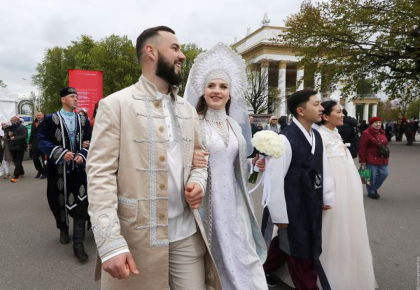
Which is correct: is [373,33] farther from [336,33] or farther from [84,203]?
[84,203]

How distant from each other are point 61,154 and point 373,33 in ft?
62.0

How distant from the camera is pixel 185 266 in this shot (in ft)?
5.94

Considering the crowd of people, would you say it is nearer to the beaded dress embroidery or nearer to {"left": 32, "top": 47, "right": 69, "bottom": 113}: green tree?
the beaded dress embroidery

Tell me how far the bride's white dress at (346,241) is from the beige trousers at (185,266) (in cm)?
160

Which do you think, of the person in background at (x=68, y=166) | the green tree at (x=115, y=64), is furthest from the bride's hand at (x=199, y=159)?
the green tree at (x=115, y=64)

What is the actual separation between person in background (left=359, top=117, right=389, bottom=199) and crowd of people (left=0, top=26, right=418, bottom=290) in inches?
158

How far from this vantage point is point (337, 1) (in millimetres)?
17500

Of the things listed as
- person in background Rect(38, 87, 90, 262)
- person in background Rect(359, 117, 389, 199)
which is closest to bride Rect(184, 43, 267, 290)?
person in background Rect(38, 87, 90, 262)

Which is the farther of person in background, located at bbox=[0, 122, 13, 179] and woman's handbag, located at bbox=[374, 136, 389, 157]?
person in background, located at bbox=[0, 122, 13, 179]

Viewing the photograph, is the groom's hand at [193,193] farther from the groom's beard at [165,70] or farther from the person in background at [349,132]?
the person in background at [349,132]

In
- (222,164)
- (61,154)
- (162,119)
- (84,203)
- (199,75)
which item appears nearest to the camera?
(162,119)

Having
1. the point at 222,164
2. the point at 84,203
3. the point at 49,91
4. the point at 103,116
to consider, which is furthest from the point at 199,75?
the point at 49,91

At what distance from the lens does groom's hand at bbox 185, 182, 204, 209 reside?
1.72 meters

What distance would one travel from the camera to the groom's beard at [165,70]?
1.77 meters
